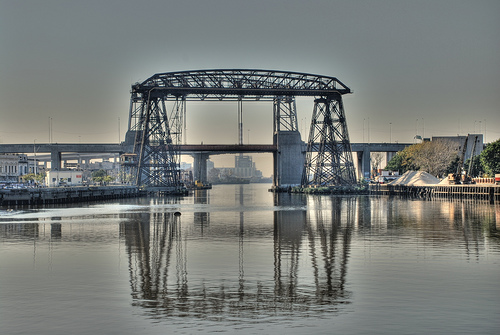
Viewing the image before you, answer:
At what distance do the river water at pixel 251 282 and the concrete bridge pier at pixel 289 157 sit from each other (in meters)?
89.9

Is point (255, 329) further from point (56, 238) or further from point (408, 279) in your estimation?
point (56, 238)

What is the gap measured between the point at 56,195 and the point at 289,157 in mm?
58806

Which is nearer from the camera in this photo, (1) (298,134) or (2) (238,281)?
(2) (238,281)

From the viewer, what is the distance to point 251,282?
22.6 meters

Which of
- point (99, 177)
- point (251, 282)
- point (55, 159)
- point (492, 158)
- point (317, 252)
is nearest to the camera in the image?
point (251, 282)

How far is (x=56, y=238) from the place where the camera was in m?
A: 37.4

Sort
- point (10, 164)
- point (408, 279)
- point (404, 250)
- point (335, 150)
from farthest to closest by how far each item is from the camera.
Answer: point (10, 164) → point (335, 150) → point (404, 250) → point (408, 279)

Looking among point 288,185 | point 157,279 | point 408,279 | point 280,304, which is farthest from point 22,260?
point 288,185

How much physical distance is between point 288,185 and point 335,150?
2482cm

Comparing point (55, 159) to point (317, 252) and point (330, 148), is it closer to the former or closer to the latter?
point (330, 148)

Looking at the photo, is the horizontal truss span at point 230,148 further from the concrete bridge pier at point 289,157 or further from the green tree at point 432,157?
the green tree at point 432,157

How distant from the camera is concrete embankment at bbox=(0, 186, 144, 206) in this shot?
76.0 meters

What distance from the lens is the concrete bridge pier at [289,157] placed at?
13100 cm

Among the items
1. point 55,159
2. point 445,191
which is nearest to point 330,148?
point 445,191
